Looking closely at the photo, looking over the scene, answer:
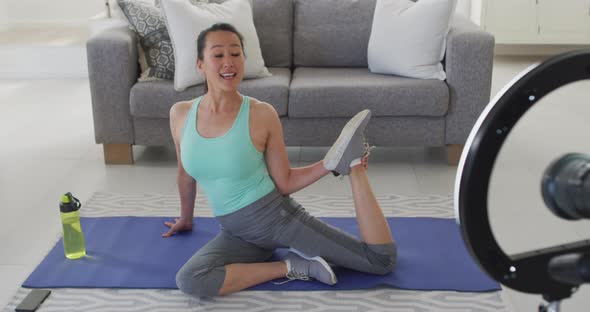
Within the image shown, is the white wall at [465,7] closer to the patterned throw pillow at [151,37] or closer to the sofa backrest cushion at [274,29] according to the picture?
the sofa backrest cushion at [274,29]

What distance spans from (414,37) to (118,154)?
1.52 metres

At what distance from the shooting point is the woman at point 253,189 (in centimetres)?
229

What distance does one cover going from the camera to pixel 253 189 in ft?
7.61

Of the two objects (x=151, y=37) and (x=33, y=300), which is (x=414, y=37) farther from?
(x=33, y=300)

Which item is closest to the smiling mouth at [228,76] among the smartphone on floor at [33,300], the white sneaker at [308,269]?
the white sneaker at [308,269]

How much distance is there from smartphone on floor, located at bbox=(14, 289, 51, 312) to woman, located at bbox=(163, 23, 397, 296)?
16.8 inches

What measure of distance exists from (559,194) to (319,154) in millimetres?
2874

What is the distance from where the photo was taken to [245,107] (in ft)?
7.68

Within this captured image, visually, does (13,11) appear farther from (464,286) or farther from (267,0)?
(464,286)

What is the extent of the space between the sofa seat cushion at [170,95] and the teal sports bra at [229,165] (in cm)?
96

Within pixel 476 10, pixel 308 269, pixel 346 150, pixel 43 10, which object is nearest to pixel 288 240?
pixel 308 269

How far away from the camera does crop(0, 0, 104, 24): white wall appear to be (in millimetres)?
5551

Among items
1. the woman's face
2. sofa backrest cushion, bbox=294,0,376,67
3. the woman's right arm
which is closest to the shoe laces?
the woman's right arm

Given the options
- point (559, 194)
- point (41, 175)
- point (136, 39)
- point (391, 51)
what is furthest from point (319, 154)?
point (559, 194)
